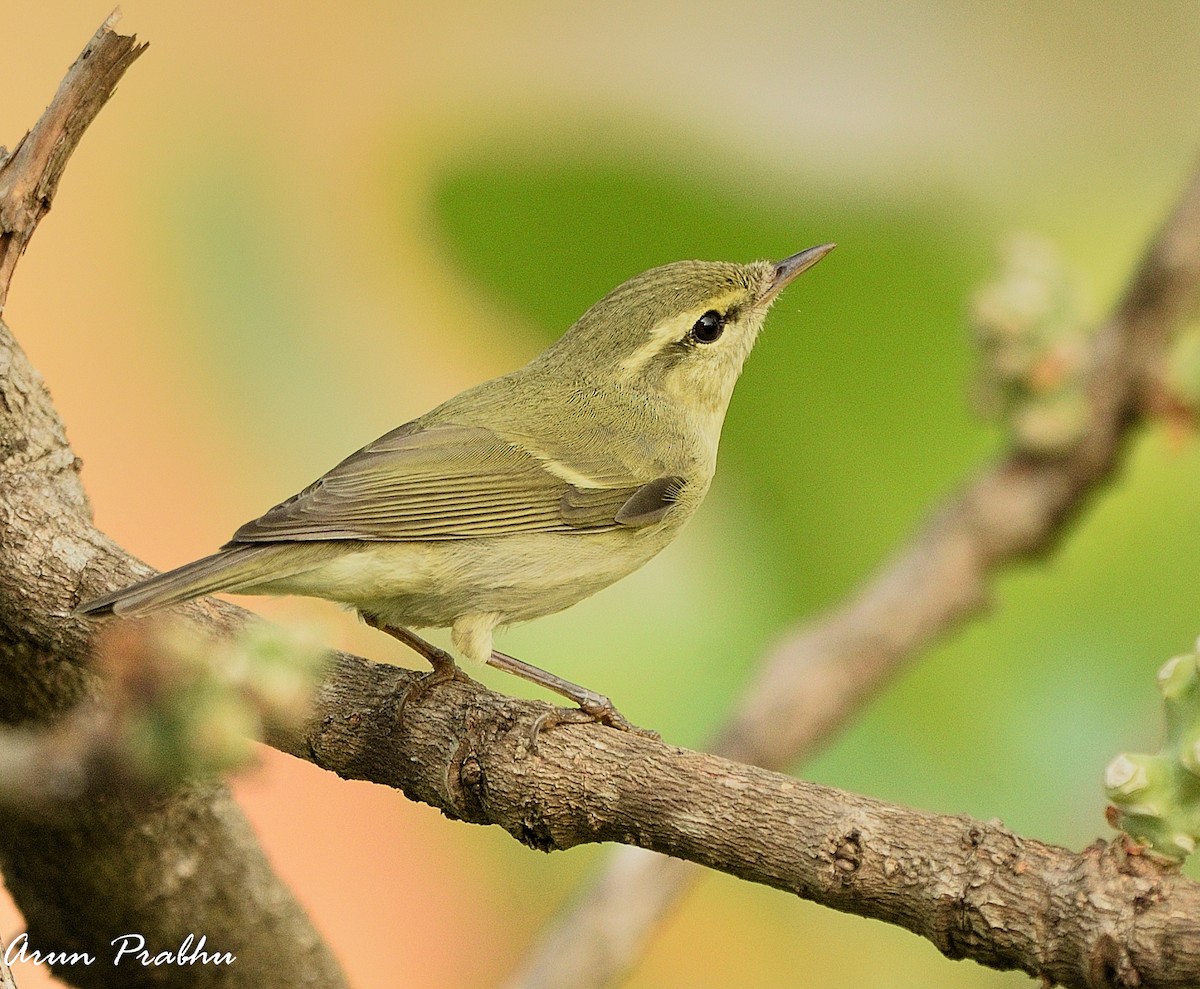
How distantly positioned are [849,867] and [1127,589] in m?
1.73

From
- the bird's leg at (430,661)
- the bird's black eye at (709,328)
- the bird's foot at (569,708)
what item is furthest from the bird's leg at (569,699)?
the bird's black eye at (709,328)

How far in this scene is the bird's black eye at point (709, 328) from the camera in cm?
253

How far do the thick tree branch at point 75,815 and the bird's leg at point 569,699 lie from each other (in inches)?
16.2

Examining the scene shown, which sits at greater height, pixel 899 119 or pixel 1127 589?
pixel 899 119

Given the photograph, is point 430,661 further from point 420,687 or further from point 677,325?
point 677,325

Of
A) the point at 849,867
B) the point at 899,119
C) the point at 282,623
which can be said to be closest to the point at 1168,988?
the point at 849,867

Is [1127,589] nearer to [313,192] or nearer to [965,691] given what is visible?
[965,691]

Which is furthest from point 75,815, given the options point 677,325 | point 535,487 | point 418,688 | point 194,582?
point 677,325

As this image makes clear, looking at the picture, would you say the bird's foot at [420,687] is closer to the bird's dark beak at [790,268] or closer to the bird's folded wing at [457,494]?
the bird's folded wing at [457,494]

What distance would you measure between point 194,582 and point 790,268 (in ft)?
4.48

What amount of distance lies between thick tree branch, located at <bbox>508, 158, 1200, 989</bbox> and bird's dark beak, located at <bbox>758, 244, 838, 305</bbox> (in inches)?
20.7

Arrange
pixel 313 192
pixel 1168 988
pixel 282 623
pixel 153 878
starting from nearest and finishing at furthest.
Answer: pixel 282 623, pixel 1168 988, pixel 153 878, pixel 313 192

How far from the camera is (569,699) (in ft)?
6.48

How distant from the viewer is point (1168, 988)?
1078 millimetres
